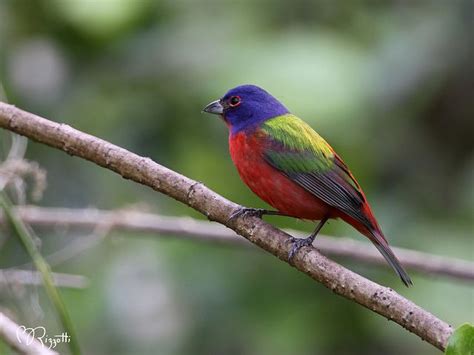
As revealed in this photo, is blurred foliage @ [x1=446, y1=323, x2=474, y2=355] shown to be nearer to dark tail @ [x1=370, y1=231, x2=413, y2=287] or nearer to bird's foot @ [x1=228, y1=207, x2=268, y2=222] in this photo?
bird's foot @ [x1=228, y1=207, x2=268, y2=222]

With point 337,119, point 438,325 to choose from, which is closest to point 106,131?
point 337,119

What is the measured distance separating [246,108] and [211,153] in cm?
120

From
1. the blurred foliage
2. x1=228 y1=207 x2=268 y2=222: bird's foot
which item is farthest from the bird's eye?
the blurred foliage

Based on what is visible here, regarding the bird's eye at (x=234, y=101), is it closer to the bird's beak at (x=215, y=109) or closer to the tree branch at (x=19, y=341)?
the bird's beak at (x=215, y=109)

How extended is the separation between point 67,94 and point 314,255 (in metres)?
2.92

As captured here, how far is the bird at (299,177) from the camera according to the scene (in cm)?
391

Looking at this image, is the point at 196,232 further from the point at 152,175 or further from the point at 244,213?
the point at 152,175

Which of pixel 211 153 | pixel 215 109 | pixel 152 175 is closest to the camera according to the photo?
pixel 152 175

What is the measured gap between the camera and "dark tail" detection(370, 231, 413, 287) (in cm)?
364

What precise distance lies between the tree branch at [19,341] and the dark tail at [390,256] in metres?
1.62

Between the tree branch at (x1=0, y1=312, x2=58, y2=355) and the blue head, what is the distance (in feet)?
5.95

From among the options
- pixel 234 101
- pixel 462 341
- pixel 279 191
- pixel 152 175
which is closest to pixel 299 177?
pixel 279 191

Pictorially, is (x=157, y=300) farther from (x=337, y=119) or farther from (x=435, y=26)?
(x=435, y=26)

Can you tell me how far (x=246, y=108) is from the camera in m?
4.36
